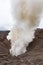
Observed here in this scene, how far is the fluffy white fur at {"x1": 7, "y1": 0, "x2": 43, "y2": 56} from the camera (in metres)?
1.00

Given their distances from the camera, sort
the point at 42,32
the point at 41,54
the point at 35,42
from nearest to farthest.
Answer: the point at 41,54 < the point at 35,42 < the point at 42,32

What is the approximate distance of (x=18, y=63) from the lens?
2.91 ft

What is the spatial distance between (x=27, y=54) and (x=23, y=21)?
21 centimetres

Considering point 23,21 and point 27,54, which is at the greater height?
point 23,21

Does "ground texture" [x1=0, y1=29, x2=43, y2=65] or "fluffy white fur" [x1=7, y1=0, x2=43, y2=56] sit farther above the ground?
"fluffy white fur" [x1=7, y1=0, x2=43, y2=56]

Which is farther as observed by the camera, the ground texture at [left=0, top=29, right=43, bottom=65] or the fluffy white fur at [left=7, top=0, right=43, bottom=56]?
the fluffy white fur at [left=7, top=0, right=43, bottom=56]

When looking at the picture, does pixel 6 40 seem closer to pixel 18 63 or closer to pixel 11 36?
pixel 11 36

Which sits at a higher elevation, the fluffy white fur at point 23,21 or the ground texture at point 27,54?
the fluffy white fur at point 23,21

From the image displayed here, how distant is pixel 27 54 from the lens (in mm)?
972

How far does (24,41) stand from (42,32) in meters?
0.24

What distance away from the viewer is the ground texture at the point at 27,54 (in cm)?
90

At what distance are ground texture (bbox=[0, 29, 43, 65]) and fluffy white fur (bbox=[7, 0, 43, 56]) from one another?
0.04 meters

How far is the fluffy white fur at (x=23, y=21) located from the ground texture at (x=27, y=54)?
0.12ft

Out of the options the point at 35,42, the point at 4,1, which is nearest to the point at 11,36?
the point at 35,42
